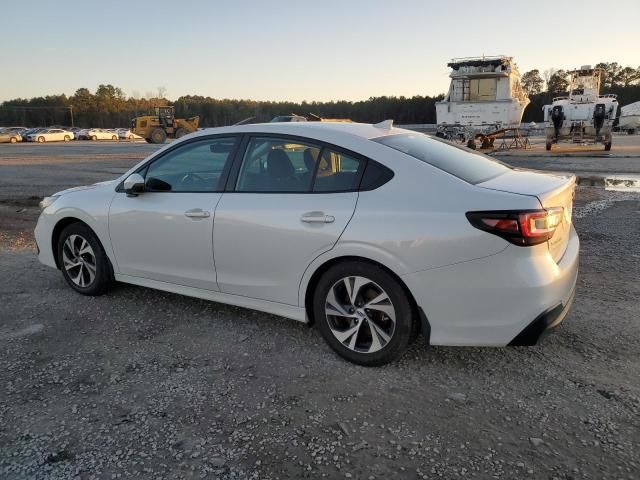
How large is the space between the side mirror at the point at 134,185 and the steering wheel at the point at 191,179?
0.34m

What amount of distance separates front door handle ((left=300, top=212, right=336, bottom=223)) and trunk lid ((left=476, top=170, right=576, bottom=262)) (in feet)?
3.06

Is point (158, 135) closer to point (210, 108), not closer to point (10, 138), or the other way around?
point (10, 138)

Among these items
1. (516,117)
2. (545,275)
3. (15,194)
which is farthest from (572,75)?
(545,275)

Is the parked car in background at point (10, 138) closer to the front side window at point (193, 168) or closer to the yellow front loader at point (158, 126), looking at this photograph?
the yellow front loader at point (158, 126)

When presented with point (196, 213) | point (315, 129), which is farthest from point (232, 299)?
point (315, 129)

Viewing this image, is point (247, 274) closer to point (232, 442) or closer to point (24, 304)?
point (232, 442)

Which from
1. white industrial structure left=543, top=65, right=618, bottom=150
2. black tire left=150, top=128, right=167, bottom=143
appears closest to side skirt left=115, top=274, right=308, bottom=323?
white industrial structure left=543, top=65, right=618, bottom=150

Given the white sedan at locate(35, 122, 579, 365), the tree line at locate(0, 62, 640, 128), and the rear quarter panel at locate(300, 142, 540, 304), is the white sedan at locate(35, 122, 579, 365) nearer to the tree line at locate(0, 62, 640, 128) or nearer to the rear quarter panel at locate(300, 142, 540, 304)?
the rear quarter panel at locate(300, 142, 540, 304)

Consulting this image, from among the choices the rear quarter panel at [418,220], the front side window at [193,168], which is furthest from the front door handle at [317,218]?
the front side window at [193,168]

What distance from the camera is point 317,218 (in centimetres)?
333

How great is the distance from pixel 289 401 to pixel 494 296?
4.34 ft

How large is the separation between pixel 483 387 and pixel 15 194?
39.4 ft

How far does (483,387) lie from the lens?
10.2 ft

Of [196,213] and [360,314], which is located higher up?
[196,213]
